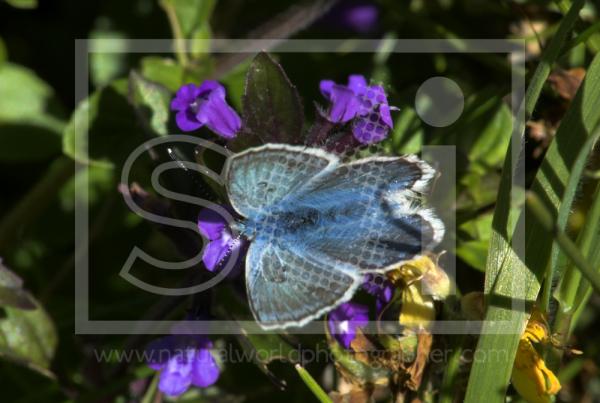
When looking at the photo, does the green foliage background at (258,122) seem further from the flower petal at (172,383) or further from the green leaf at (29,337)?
the flower petal at (172,383)

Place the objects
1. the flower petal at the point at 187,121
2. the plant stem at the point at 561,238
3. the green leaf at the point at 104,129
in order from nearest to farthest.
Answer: the plant stem at the point at 561,238
the flower petal at the point at 187,121
the green leaf at the point at 104,129

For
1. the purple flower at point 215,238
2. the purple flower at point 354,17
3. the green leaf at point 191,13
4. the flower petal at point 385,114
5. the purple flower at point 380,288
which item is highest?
the purple flower at point 354,17

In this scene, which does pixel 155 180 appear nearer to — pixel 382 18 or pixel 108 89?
pixel 108 89

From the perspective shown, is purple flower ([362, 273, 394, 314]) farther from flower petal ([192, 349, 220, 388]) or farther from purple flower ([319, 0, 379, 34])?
purple flower ([319, 0, 379, 34])

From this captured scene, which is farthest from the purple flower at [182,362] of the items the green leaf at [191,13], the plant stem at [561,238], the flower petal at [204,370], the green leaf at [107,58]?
the green leaf at [107,58]

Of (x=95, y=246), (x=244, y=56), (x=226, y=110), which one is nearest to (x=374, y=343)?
(x=226, y=110)
